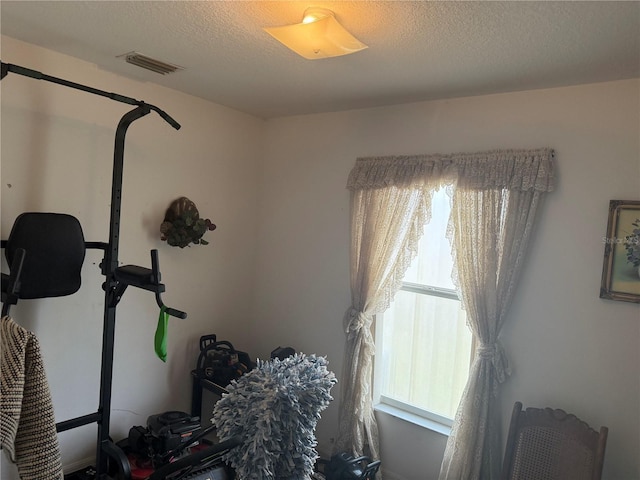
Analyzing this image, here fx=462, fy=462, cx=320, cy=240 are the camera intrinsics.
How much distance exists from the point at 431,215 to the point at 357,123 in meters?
0.79

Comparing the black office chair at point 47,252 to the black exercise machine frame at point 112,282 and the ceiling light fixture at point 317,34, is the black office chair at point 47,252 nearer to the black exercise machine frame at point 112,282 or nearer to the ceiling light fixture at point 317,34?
the black exercise machine frame at point 112,282

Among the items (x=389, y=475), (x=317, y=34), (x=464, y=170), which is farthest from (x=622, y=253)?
(x=389, y=475)

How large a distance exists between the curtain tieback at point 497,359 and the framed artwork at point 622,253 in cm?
53

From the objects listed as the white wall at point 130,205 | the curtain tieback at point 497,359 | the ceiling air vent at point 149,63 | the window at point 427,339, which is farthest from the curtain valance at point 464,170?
the ceiling air vent at point 149,63

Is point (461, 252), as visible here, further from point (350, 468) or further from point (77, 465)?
point (77, 465)

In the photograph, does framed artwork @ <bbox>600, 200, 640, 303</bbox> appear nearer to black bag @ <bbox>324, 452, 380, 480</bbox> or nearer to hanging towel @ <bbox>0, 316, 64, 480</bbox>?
black bag @ <bbox>324, 452, 380, 480</bbox>

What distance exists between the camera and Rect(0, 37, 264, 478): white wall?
7.30 feet

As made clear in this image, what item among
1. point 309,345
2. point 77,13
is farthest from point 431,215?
point 77,13

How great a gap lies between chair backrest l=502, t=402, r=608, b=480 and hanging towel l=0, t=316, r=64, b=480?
6.36ft

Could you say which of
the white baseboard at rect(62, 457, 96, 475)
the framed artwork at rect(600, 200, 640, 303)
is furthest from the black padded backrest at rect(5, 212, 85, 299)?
the framed artwork at rect(600, 200, 640, 303)

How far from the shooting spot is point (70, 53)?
2254mm

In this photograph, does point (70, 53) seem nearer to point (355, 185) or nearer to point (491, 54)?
point (355, 185)

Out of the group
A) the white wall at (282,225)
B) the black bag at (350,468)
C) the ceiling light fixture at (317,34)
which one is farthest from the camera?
the black bag at (350,468)

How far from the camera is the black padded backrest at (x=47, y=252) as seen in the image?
78.6 inches
